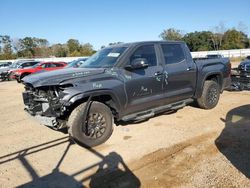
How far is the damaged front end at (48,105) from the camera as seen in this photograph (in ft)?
17.4

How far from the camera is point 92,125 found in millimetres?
5574

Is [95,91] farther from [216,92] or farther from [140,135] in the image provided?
[216,92]

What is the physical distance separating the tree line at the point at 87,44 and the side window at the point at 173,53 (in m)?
63.8

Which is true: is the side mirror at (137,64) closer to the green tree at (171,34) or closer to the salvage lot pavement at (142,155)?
the salvage lot pavement at (142,155)

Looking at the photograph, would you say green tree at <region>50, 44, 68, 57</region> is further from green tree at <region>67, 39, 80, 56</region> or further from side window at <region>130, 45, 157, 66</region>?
side window at <region>130, 45, 157, 66</region>

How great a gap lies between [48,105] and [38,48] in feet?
279

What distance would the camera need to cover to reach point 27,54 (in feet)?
271

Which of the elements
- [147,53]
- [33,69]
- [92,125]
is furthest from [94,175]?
[33,69]

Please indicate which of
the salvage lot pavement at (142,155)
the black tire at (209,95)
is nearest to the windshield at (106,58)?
the salvage lot pavement at (142,155)

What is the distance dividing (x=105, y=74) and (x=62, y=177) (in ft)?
7.49

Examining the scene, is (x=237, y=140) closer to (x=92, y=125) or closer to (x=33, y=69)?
(x=92, y=125)

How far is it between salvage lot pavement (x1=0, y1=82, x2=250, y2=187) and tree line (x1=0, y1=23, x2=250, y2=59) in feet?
213

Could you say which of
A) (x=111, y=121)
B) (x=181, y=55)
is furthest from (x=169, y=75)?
(x=111, y=121)

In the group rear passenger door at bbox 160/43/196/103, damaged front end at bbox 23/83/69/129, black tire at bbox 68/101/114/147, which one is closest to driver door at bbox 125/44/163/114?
rear passenger door at bbox 160/43/196/103
